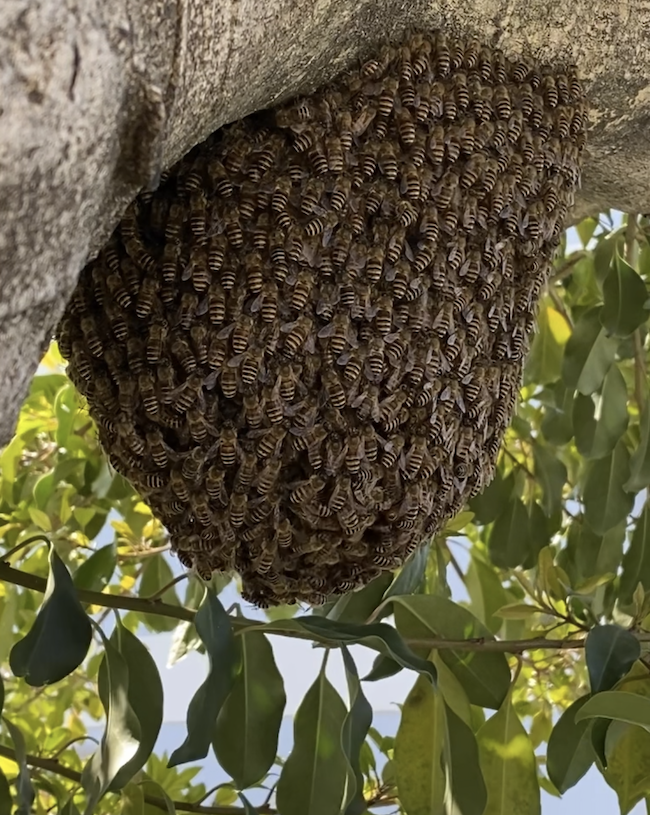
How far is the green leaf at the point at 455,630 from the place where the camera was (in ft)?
2.68

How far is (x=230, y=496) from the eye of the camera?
563 mm

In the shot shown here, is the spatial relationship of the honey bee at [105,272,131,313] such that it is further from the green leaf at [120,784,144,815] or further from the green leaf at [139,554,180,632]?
the green leaf at [139,554,180,632]

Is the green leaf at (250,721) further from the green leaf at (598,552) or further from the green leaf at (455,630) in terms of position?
the green leaf at (598,552)

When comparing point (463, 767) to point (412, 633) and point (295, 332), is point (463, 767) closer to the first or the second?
point (412, 633)

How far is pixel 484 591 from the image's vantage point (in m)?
1.27

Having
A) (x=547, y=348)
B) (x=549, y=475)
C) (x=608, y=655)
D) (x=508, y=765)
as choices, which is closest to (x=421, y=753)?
(x=508, y=765)

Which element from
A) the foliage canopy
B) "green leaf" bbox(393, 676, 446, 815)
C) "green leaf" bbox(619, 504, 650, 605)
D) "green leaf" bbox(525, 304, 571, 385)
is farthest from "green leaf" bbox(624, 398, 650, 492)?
"green leaf" bbox(393, 676, 446, 815)

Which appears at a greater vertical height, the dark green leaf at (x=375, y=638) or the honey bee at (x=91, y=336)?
the honey bee at (x=91, y=336)

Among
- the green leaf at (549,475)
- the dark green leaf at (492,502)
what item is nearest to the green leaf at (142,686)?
the dark green leaf at (492,502)

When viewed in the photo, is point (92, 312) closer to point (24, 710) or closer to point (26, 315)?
point (26, 315)

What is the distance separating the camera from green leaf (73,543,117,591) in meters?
1.00

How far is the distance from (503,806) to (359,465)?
1.20ft

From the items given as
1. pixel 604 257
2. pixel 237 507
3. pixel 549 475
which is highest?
pixel 604 257

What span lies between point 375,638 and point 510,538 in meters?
0.60
